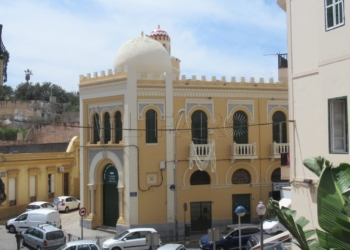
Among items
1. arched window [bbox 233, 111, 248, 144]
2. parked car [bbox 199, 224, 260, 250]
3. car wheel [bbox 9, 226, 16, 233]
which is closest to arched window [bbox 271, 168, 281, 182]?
arched window [bbox 233, 111, 248, 144]

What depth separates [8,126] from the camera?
194ft

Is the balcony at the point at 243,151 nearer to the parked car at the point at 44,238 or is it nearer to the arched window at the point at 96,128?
the arched window at the point at 96,128

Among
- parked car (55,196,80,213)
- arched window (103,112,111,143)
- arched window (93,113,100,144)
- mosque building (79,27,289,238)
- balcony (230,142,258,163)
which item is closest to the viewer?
mosque building (79,27,289,238)

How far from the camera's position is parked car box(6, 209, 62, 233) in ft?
82.7

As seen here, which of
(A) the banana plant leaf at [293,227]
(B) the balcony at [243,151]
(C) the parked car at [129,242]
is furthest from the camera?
(B) the balcony at [243,151]

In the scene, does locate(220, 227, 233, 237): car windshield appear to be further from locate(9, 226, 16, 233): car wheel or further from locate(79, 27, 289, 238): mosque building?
locate(9, 226, 16, 233): car wheel

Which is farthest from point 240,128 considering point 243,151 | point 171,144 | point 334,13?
point 334,13

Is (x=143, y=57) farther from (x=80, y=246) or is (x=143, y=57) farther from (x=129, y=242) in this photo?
(x=80, y=246)

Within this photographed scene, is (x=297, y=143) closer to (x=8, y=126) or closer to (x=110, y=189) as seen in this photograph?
(x=110, y=189)

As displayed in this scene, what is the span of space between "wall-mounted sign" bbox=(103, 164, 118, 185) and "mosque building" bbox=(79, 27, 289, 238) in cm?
6

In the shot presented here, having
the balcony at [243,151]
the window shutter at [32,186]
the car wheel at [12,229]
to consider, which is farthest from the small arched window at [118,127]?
the window shutter at [32,186]

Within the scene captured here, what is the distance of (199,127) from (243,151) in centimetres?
285

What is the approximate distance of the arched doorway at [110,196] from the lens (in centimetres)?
2603

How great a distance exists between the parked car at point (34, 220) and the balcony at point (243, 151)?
34.0ft
